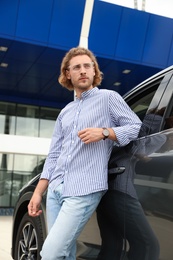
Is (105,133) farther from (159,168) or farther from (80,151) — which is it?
(159,168)

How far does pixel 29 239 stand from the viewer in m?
3.26

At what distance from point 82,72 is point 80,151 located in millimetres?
493

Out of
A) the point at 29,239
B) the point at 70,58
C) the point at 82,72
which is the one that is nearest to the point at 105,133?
the point at 82,72

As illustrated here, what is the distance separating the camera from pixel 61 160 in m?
2.33

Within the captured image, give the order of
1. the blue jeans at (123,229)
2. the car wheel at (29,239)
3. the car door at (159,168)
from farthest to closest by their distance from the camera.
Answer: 1. the car wheel at (29,239)
2. the blue jeans at (123,229)
3. the car door at (159,168)

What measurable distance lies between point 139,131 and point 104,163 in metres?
0.31

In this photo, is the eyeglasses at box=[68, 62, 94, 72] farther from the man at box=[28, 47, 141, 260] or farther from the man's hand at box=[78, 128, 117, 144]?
the man's hand at box=[78, 128, 117, 144]

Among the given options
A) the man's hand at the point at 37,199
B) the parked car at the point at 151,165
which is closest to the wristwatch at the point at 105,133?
the parked car at the point at 151,165

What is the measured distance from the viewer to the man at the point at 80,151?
2.10 m

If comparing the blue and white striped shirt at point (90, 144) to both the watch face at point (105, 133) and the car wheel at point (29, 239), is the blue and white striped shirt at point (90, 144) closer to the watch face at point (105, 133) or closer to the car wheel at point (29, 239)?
the watch face at point (105, 133)

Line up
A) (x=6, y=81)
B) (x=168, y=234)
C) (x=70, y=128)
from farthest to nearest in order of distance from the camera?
(x=6, y=81) → (x=70, y=128) → (x=168, y=234)

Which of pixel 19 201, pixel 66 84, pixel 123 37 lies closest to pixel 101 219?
pixel 66 84

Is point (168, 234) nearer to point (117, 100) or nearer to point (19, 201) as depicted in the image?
point (117, 100)

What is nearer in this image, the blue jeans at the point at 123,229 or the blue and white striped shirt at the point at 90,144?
the blue jeans at the point at 123,229
